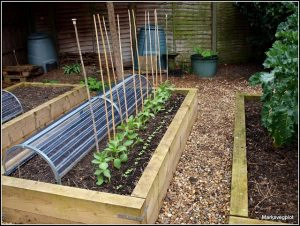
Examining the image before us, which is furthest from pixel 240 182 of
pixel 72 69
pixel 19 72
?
pixel 19 72

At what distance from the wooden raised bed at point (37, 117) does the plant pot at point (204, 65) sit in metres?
2.59

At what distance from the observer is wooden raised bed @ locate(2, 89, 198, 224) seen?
227 centimetres

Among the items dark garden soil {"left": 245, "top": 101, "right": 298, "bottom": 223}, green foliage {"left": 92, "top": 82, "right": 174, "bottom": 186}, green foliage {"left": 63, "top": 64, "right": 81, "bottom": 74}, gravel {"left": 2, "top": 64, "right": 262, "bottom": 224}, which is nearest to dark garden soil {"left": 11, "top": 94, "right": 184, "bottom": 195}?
green foliage {"left": 92, "top": 82, "right": 174, "bottom": 186}

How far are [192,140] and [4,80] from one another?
16.6 feet

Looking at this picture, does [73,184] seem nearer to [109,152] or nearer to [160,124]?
[109,152]

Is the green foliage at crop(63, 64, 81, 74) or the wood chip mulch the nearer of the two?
the wood chip mulch

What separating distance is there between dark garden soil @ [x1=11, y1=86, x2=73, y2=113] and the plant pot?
2.78m

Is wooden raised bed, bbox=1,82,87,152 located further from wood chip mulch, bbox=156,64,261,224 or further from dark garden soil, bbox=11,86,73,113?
wood chip mulch, bbox=156,64,261,224

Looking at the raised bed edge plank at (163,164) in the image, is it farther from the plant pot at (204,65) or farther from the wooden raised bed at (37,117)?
the plant pot at (204,65)

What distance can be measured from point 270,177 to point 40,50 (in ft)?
20.8

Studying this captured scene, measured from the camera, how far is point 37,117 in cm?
444

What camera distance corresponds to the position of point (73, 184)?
104 inches

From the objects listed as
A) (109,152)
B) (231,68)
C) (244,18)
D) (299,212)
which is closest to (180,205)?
(109,152)

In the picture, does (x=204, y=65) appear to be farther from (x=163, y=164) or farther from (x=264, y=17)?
(x=163, y=164)
